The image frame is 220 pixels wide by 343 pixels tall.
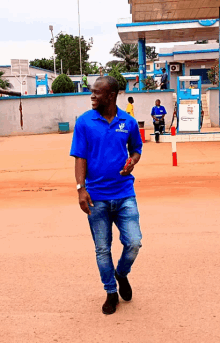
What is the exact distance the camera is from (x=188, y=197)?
353 inches

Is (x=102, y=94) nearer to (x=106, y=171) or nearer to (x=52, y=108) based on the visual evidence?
(x=106, y=171)

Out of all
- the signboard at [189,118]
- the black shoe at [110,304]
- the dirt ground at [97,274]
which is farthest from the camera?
the signboard at [189,118]

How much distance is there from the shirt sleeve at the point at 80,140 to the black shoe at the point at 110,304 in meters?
1.18

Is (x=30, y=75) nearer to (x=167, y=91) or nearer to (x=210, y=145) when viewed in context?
(x=167, y=91)

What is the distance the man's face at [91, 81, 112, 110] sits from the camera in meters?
3.74

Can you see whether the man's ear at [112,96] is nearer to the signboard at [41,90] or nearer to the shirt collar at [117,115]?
the shirt collar at [117,115]

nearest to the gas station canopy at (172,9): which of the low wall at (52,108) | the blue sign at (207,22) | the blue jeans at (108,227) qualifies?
the low wall at (52,108)

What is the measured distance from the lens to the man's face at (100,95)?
3.74m

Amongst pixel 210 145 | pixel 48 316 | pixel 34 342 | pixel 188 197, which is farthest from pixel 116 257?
pixel 210 145

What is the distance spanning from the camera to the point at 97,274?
15.8 feet

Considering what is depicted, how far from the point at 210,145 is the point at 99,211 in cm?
1468

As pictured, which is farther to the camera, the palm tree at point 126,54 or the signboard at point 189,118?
A: the palm tree at point 126,54

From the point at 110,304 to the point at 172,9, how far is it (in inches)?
770

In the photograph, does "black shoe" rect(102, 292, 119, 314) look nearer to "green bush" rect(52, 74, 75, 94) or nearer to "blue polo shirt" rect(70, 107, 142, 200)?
"blue polo shirt" rect(70, 107, 142, 200)
